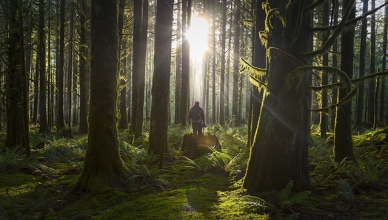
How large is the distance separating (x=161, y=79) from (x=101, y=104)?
3549mm

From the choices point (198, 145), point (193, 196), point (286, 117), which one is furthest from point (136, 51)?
point (286, 117)

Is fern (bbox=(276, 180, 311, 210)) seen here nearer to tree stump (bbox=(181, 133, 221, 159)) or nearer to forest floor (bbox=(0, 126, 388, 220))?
forest floor (bbox=(0, 126, 388, 220))

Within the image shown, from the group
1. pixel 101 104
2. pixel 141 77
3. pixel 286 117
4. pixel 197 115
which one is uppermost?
pixel 141 77

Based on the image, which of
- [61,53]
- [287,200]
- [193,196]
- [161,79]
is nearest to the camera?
[287,200]

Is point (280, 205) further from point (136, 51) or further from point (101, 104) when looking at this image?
point (136, 51)

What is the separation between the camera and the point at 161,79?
8.93 metres

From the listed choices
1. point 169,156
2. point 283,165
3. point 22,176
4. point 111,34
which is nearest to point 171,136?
point 169,156

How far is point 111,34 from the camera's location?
5816mm

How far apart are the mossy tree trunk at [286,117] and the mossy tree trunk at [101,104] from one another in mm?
3205

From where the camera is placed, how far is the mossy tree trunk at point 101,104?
18.4ft

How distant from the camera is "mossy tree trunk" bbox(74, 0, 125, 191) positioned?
561 centimetres

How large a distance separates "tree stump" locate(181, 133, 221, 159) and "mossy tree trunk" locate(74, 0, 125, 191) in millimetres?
4232

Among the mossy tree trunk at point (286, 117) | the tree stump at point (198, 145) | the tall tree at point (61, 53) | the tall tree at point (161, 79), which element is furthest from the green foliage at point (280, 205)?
the tall tree at point (61, 53)

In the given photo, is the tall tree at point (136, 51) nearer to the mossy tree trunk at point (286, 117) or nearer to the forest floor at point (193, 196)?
the forest floor at point (193, 196)
